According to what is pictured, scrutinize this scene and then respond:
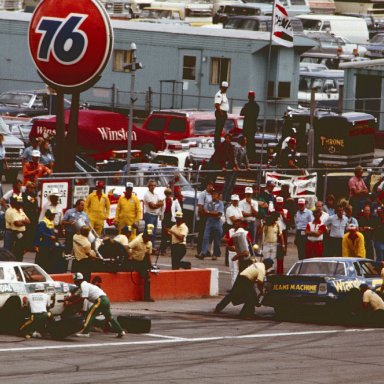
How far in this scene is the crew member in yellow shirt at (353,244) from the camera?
95.3 feet

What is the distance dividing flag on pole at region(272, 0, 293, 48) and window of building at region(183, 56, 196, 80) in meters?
20.1

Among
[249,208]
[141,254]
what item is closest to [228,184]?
[249,208]

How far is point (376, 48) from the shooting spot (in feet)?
202

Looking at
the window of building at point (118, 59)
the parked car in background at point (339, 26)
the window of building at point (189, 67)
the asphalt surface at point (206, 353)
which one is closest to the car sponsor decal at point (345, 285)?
the asphalt surface at point (206, 353)

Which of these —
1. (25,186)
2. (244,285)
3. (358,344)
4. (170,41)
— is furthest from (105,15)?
(170,41)

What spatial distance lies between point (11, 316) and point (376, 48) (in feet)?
135

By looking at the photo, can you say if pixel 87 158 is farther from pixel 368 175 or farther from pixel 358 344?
pixel 358 344

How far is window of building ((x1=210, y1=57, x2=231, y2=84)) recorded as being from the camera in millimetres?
53812

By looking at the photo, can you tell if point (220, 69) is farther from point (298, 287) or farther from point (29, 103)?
point (298, 287)

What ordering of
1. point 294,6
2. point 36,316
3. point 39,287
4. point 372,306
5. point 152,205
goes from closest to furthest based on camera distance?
point 36,316 < point 39,287 < point 372,306 < point 152,205 < point 294,6

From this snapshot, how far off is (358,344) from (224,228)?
29.4 ft

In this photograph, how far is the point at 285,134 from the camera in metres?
40.3

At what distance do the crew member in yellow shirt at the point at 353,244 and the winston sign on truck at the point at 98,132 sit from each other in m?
11.8

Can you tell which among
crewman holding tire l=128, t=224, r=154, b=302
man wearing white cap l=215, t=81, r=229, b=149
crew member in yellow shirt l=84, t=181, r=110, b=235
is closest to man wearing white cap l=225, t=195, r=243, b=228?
crew member in yellow shirt l=84, t=181, r=110, b=235
